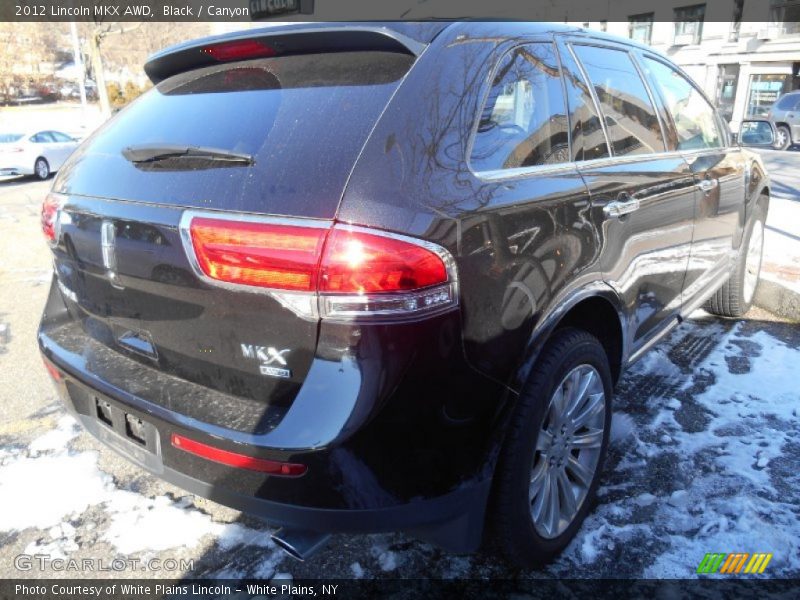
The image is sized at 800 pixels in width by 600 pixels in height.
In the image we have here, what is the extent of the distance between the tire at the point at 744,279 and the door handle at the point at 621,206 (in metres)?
2.11

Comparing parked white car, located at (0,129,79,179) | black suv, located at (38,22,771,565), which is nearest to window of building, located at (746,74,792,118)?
parked white car, located at (0,129,79,179)

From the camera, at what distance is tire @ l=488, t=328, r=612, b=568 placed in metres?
1.93

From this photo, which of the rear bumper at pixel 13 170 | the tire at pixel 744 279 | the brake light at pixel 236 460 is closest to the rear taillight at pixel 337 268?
the brake light at pixel 236 460

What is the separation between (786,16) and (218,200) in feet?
109

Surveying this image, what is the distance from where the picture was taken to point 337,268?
5.10ft

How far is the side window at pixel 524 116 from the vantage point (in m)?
1.92

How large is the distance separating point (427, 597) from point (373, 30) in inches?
72.9

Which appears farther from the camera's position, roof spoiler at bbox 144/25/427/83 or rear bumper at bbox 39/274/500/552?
roof spoiler at bbox 144/25/427/83

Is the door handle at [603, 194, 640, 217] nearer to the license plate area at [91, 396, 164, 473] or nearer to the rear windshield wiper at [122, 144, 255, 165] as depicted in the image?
the rear windshield wiper at [122, 144, 255, 165]

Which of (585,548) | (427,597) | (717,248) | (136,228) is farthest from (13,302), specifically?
(717,248)

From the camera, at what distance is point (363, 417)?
1.57m

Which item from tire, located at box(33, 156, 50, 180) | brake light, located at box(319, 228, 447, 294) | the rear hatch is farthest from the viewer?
tire, located at box(33, 156, 50, 180)

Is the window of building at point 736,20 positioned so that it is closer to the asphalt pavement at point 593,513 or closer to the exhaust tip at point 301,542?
the asphalt pavement at point 593,513

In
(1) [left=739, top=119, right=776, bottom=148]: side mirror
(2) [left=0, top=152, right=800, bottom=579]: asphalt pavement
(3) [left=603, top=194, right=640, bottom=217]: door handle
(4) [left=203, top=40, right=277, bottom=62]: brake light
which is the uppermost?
(4) [left=203, top=40, right=277, bottom=62]: brake light
